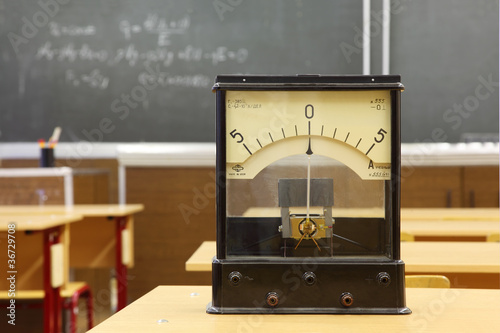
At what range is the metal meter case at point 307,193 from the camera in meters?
0.90

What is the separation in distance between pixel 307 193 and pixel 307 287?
A: 160 millimetres

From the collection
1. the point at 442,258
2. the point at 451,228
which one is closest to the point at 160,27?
the point at 451,228

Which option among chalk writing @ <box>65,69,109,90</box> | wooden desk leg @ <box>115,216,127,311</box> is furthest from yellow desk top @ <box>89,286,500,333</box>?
chalk writing @ <box>65,69,109,90</box>

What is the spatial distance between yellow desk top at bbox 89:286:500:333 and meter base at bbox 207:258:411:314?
2 cm

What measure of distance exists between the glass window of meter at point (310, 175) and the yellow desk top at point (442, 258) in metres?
0.44

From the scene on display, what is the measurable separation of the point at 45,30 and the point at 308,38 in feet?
7.10

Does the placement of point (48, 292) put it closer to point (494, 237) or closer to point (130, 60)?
point (494, 237)

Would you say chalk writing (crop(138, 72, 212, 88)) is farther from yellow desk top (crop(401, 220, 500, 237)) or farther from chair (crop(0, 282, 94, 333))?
yellow desk top (crop(401, 220, 500, 237))

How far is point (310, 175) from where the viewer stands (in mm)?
957

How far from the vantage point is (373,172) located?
94 centimetres

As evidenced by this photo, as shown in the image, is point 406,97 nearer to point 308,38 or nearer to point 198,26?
point 308,38

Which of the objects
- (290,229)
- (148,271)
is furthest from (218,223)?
(148,271)

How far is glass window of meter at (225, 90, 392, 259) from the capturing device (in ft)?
3.08

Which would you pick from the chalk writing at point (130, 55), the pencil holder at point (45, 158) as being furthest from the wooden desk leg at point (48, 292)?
the chalk writing at point (130, 55)
